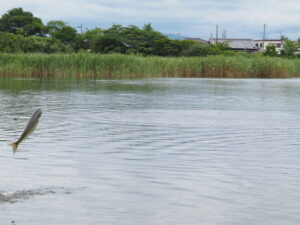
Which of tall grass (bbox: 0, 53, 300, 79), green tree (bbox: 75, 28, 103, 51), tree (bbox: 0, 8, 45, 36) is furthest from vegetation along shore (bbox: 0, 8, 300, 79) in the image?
tree (bbox: 0, 8, 45, 36)

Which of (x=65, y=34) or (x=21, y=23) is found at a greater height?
(x=21, y=23)

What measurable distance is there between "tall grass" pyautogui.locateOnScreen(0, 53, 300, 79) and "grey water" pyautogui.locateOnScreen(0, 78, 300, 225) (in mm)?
22216

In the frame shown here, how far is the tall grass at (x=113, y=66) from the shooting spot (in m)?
38.8

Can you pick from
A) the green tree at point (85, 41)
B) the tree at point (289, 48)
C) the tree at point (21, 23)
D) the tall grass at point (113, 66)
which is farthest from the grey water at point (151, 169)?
the tree at point (289, 48)

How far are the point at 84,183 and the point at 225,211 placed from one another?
2.03 metres

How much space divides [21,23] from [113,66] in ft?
174

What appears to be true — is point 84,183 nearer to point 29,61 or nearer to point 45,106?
point 45,106

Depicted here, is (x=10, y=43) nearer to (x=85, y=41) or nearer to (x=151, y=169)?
(x=85, y=41)

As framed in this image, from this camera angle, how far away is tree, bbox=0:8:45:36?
285 feet

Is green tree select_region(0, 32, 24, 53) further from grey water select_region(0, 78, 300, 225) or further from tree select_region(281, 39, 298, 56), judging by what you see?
tree select_region(281, 39, 298, 56)

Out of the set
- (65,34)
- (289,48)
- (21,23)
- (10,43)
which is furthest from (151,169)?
(289,48)

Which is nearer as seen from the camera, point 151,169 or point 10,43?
point 151,169

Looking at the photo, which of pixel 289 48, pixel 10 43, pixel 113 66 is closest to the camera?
pixel 113 66

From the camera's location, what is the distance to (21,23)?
3504 inches
